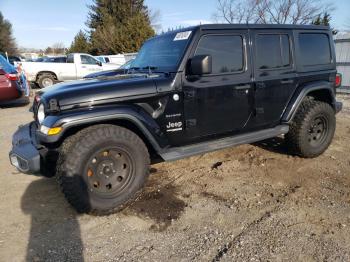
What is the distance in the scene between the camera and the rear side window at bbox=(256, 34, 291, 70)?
4.16m

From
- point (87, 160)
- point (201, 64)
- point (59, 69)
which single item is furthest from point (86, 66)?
point (87, 160)

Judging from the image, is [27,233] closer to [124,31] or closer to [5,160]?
[5,160]

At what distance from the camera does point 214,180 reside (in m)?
4.16

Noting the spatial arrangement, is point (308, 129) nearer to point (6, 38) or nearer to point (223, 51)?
point (223, 51)

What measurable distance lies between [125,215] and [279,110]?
8.33ft

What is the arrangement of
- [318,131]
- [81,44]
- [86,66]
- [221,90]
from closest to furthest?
[221,90] → [318,131] → [86,66] → [81,44]

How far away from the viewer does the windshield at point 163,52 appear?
147 inches

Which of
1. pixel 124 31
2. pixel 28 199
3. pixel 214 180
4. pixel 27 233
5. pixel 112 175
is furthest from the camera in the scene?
pixel 124 31

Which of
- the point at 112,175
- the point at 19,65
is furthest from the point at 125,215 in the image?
the point at 19,65

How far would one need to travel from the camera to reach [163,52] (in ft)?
13.3

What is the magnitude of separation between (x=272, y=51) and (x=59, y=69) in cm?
1277

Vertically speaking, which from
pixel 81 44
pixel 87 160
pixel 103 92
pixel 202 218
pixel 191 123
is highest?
pixel 81 44

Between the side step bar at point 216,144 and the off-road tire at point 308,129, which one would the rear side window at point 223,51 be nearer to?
the side step bar at point 216,144

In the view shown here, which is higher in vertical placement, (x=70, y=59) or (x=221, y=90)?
(x=70, y=59)
